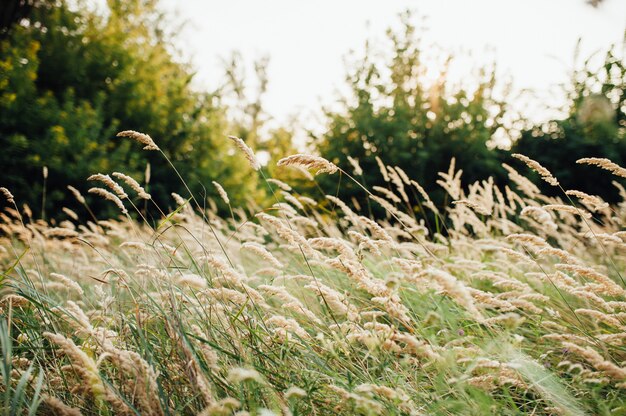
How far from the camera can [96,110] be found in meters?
8.47

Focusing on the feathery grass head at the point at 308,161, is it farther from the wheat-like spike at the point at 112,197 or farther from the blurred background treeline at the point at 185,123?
the blurred background treeline at the point at 185,123

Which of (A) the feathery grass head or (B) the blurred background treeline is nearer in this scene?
(A) the feathery grass head

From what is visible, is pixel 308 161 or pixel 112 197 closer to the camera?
pixel 308 161

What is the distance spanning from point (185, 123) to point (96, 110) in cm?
212

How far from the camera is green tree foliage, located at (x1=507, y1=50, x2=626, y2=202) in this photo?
310 inches

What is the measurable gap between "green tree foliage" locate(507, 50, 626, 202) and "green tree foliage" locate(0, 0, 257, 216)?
7.27 meters

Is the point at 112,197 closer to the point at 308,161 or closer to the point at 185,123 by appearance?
the point at 308,161

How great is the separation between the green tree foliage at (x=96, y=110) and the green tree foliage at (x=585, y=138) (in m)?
7.27

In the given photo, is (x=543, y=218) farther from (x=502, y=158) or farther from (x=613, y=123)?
(x=613, y=123)

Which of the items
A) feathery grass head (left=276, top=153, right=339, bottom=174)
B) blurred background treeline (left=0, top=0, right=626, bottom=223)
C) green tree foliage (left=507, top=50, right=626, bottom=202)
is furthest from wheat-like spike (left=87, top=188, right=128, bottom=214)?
green tree foliage (left=507, top=50, right=626, bottom=202)

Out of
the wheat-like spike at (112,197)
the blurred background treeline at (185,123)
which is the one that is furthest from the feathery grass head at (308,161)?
the blurred background treeline at (185,123)

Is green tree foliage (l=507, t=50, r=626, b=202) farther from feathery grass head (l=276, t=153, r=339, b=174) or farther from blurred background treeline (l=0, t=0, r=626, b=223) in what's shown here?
feathery grass head (l=276, t=153, r=339, b=174)

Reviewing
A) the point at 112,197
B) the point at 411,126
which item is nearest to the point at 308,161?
the point at 112,197

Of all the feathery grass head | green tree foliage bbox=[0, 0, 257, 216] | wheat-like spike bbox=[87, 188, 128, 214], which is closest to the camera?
the feathery grass head
